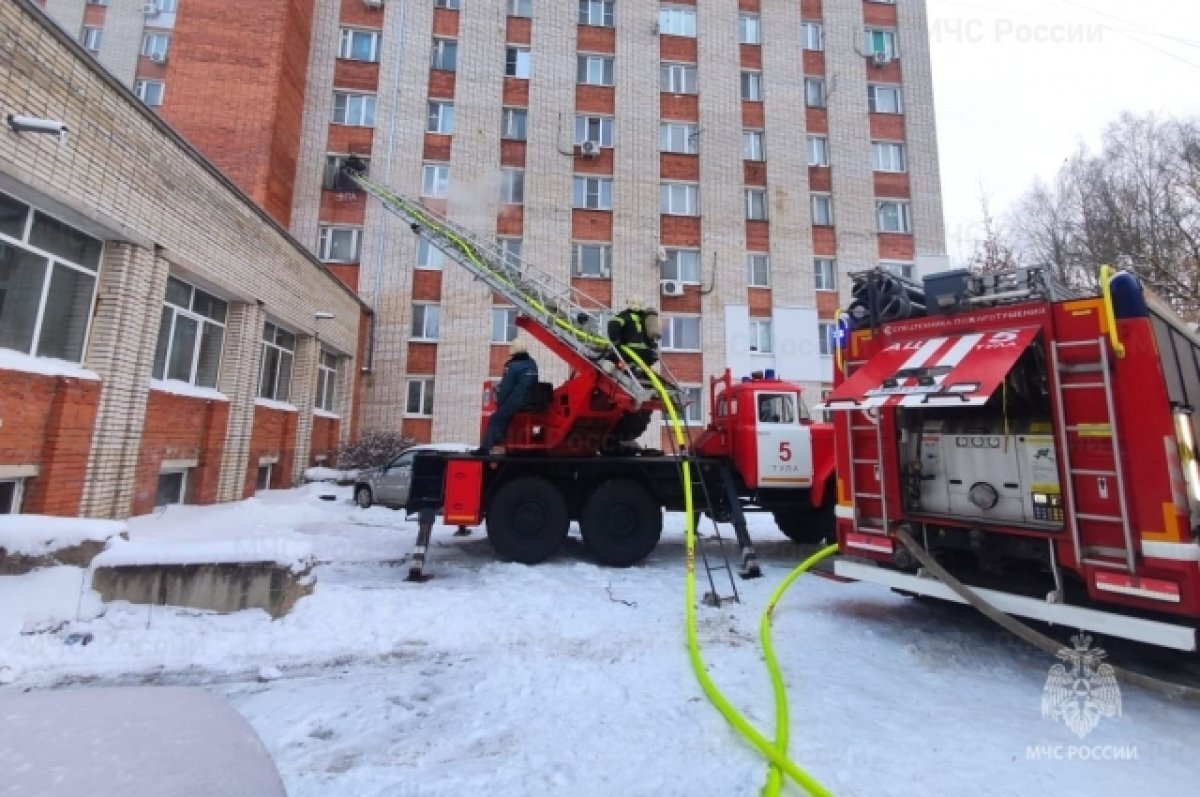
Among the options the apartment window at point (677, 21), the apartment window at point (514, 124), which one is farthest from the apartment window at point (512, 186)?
the apartment window at point (677, 21)

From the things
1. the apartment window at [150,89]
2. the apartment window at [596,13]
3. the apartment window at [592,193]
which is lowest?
the apartment window at [592,193]

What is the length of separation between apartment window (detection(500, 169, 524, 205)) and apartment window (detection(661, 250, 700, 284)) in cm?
604

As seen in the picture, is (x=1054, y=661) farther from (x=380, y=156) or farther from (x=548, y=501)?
(x=380, y=156)

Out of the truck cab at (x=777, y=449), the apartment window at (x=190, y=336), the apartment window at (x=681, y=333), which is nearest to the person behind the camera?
the truck cab at (x=777, y=449)

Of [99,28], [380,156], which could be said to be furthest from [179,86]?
[99,28]

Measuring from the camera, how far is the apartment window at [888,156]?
898 inches

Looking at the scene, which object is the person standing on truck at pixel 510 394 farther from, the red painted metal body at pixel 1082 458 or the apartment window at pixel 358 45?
the apartment window at pixel 358 45

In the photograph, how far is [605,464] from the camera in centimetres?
760

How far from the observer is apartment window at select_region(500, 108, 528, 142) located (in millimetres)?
21094

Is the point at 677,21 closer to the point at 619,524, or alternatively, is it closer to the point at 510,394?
the point at 510,394

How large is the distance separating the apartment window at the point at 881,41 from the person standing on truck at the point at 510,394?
81.6 feet

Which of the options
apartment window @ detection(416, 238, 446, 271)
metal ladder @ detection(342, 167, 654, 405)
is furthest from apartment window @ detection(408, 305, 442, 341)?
metal ladder @ detection(342, 167, 654, 405)

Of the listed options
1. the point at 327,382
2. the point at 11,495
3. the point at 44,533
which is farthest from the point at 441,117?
the point at 44,533

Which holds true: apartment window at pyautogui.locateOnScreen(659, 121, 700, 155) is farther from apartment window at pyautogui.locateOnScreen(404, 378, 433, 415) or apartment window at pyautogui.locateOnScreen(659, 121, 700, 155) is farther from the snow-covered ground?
the snow-covered ground
